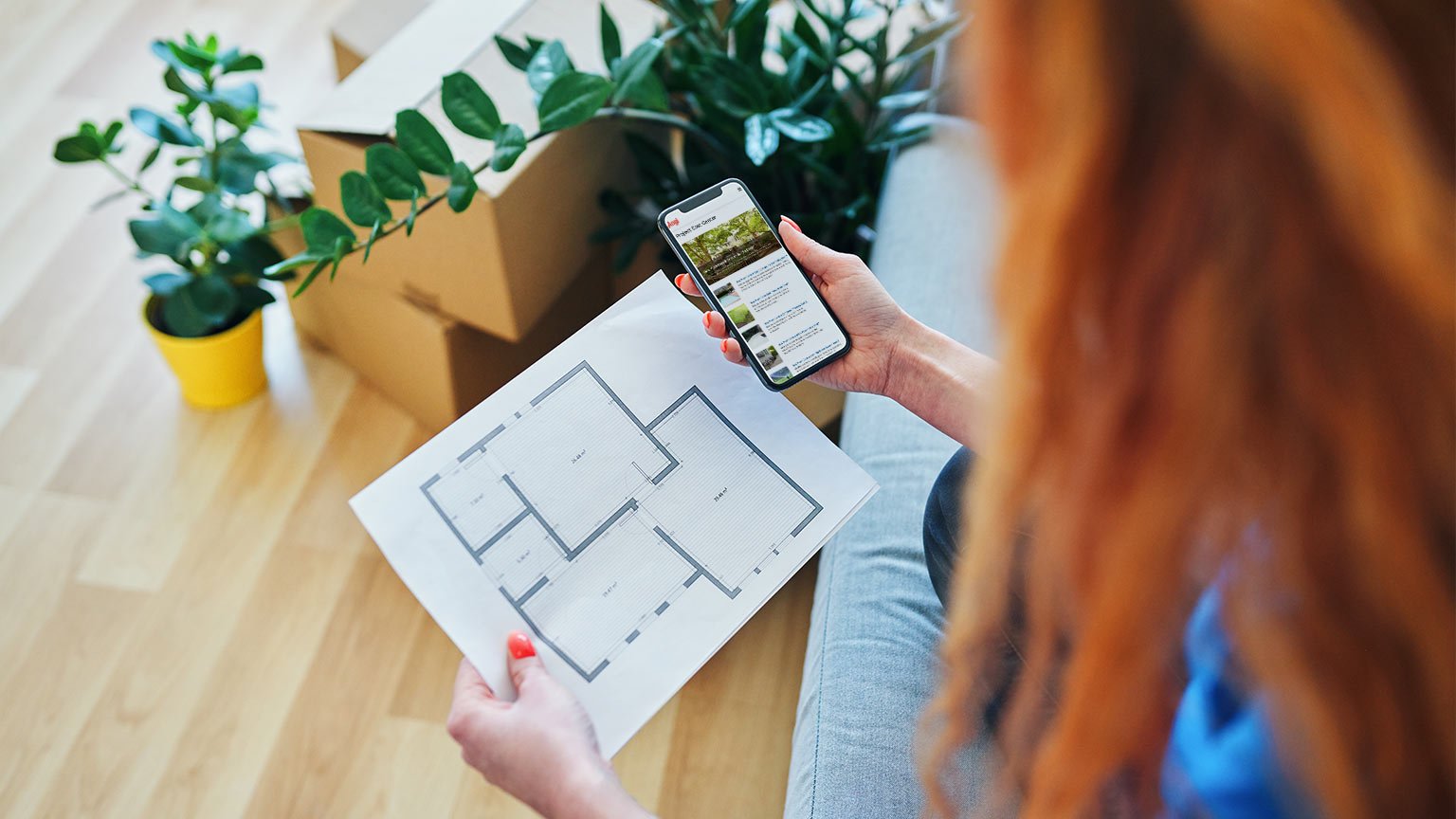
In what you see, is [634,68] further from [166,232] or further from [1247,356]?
[1247,356]

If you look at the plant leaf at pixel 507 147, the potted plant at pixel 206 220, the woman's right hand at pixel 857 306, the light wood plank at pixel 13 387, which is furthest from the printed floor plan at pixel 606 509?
the light wood plank at pixel 13 387

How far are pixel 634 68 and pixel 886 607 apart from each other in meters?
0.53

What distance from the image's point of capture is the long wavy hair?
12.9 inches

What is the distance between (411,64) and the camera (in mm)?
1086

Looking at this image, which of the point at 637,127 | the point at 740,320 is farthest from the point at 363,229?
the point at 740,320

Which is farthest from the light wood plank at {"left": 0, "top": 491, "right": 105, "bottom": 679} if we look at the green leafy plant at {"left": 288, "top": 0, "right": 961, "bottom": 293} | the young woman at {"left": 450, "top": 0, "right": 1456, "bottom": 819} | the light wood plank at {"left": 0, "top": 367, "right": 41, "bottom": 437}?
the young woman at {"left": 450, "top": 0, "right": 1456, "bottom": 819}

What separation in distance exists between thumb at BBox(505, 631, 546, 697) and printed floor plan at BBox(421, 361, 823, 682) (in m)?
0.02

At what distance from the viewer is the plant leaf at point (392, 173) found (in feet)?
3.04

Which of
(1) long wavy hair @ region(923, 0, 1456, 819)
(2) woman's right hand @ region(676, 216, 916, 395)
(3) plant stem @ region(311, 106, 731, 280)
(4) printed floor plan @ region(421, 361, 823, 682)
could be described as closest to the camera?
(1) long wavy hair @ region(923, 0, 1456, 819)

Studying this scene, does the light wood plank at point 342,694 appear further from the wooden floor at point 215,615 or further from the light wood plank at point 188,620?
the light wood plank at point 188,620

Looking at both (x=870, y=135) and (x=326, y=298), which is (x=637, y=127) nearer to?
(x=870, y=135)

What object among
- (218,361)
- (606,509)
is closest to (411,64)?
(218,361)

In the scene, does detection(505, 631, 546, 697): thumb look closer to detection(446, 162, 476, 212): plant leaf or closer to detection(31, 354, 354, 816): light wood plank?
detection(446, 162, 476, 212): plant leaf

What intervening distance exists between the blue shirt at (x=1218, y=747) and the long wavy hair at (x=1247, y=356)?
3 cm
